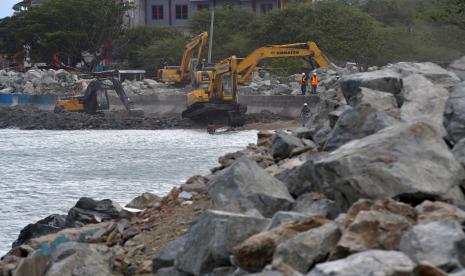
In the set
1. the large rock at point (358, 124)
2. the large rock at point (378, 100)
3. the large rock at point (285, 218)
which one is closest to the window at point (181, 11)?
the large rock at point (378, 100)

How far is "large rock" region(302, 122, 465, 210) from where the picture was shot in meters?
7.05

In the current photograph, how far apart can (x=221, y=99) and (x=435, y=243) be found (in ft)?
110

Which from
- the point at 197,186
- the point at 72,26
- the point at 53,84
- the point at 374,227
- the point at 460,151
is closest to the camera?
the point at 374,227

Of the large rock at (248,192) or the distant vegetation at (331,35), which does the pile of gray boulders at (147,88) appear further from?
the large rock at (248,192)

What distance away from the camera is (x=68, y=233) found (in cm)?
1082

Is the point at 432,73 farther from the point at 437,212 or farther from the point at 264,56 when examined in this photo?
the point at 264,56

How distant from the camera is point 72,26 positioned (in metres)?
69.8

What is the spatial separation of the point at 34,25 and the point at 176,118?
2943cm

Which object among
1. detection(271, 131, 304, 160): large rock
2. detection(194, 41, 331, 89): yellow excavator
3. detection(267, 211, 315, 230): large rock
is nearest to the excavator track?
detection(194, 41, 331, 89): yellow excavator

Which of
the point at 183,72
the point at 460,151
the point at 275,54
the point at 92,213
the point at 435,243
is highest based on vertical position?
the point at 460,151

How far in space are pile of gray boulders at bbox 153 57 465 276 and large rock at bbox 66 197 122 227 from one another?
3.36 m

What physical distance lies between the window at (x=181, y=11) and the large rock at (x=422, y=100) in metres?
69.5

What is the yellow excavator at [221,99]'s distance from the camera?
38.8 metres

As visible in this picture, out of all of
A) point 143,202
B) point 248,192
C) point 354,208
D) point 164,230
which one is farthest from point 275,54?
point 354,208
